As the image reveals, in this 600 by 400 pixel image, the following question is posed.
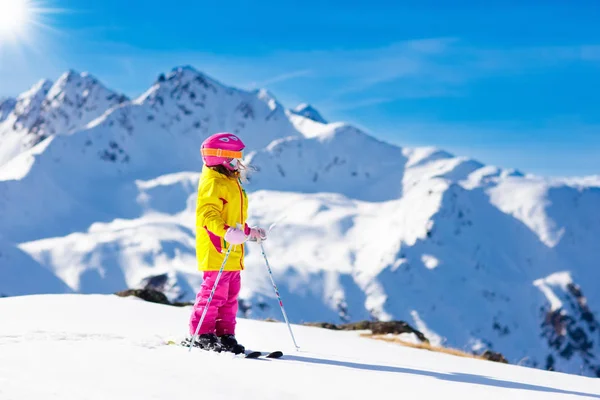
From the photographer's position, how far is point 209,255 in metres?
6.74

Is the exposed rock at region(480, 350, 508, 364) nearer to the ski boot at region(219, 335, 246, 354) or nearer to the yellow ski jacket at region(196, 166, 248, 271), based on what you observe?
the ski boot at region(219, 335, 246, 354)

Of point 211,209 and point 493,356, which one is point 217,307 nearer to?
point 211,209

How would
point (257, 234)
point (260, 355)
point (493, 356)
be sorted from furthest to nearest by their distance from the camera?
point (493, 356) < point (257, 234) < point (260, 355)

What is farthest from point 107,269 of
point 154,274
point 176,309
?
point 176,309

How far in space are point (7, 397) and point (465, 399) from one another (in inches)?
135

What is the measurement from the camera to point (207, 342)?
6.54 meters

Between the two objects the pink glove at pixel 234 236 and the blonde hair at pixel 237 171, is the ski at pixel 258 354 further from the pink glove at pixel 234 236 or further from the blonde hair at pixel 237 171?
the blonde hair at pixel 237 171

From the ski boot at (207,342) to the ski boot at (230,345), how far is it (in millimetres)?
57

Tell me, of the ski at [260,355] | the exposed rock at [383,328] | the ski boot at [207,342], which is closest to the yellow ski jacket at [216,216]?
the ski boot at [207,342]

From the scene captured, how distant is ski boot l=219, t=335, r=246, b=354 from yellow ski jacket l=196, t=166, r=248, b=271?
757mm

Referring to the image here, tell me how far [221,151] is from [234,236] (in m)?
1.11

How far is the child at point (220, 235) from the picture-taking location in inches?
259

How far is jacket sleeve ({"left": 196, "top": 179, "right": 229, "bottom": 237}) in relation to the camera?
648 centimetres

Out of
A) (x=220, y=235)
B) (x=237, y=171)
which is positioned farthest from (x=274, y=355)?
(x=237, y=171)
